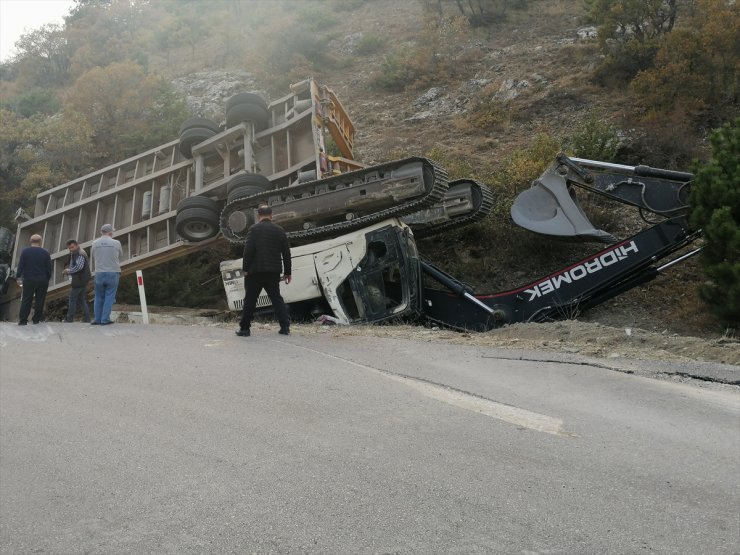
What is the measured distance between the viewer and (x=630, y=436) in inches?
153

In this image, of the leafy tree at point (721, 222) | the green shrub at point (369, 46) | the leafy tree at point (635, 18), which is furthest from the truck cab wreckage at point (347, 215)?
the green shrub at point (369, 46)

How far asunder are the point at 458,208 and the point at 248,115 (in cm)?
410

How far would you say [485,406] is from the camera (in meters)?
4.44

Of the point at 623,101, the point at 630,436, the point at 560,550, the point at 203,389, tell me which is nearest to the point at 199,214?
the point at 203,389

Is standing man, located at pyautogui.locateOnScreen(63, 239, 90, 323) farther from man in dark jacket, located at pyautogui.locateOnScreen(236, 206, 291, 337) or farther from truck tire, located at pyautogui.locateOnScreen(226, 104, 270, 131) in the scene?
man in dark jacket, located at pyautogui.locateOnScreen(236, 206, 291, 337)

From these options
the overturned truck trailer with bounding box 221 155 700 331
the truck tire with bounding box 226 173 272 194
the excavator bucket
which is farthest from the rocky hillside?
the truck tire with bounding box 226 173 272 194

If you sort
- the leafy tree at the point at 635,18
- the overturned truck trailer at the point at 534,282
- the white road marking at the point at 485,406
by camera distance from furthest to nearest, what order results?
the leafy tree at the point at 635,18 → the overturned truck trailer at the point at 534,282 → the white road marking at the point at 485,406

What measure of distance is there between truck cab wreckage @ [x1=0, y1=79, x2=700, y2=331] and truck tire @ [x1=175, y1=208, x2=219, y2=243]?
25mm

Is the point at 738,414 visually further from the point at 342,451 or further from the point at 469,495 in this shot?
the point at 342,451

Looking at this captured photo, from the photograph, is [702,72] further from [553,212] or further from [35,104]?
[35,104]

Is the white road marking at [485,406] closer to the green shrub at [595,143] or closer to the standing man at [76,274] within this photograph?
the standing man at [76,274]

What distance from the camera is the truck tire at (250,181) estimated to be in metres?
10.2

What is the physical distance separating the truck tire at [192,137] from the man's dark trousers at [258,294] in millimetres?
4960

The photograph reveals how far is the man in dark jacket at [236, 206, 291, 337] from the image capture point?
732 centimetres
